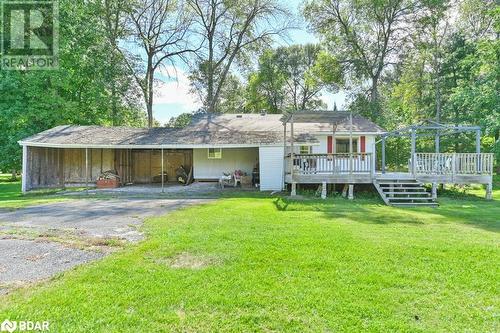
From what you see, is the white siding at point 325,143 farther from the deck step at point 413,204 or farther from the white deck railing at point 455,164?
the deck step at point 413,204

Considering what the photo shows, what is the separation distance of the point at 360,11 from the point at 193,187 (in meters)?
19.8

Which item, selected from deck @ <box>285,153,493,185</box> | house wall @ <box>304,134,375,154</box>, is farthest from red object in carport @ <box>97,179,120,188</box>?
house wall @ <box>304,134,375,154</box>

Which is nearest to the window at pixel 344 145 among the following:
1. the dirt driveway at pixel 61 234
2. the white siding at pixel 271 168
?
the white siding at pixel 271 168

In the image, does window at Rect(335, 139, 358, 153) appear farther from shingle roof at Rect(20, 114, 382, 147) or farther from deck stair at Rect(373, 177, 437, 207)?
deck stair at Rect(373, 177, 437, 207)

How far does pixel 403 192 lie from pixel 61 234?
1111 cm

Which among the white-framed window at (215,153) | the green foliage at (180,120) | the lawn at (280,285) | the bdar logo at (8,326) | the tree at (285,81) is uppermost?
the tree at (285,81)

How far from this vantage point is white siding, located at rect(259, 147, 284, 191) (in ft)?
51.0

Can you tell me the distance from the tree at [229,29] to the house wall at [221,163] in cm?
1115

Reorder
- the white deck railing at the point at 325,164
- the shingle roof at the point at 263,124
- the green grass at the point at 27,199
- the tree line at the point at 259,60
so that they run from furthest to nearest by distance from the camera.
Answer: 1. the tree line at the point at 259,60
2. the shingle roof at the point at 263,124
3. the white deck railing at the point at 325,164
4. the green grass at the point at 27,199

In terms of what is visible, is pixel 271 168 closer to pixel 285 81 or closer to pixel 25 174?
pixel 25 174

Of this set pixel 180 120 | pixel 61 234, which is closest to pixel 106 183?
pixel 61 234

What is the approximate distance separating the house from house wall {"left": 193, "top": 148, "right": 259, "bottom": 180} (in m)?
0.06

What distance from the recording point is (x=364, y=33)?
88.1ft

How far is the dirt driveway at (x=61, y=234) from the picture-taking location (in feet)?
15.1
